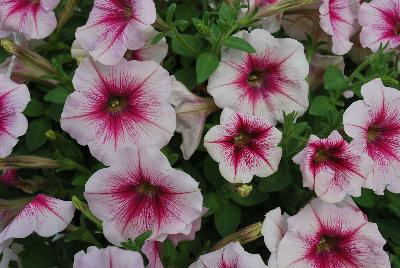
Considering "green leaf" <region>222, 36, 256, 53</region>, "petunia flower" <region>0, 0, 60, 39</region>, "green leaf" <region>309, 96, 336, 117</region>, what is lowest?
"green leaf" <region>309, 96, 336, 117</region>

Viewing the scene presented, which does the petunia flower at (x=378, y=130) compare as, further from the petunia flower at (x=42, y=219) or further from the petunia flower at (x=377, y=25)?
the petunia flower at (x=42, y=219)

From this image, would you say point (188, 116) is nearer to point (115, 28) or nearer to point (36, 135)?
point (115, 28)

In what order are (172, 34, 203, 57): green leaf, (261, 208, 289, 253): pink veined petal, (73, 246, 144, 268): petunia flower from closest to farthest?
(73, 246, 144, 268): petunia flower, (261, 208, 289, 253): pink veined petal, (172, 34, 203, 57): green leaf

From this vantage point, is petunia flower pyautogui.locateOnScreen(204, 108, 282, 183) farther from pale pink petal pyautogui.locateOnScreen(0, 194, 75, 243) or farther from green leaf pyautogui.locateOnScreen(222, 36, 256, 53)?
pale pink petal pyautogui.locateOnScreen(0, 194, 75, 243)

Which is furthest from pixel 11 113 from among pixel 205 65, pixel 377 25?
pixel 377 25

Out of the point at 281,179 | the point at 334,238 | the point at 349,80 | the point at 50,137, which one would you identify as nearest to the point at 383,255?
the point at 334,238

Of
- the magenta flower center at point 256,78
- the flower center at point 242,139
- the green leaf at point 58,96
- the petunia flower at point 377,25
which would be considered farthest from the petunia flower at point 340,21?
the green leaf at point 58,96

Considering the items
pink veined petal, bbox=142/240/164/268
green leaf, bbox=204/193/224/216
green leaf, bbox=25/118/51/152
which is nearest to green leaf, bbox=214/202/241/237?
green leaf, bbox=204/193/224/216
